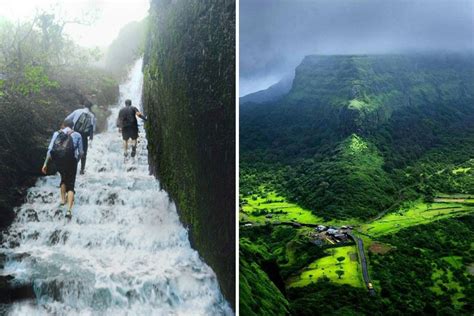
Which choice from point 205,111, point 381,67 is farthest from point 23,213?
point 381,67

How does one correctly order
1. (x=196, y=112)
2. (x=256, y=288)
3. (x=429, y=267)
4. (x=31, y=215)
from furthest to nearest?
(x=429, y=267)
(x=256, y=288)
(x=196, y=112)
(x=31, y=215)

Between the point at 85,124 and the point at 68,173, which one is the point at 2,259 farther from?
the point at 85,124

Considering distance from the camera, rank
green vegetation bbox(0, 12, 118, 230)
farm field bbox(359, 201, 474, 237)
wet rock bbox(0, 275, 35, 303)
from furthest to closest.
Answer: farm field bbox(359, 201, 474, 237)
green vegetation bbox(0, 12, 118, 230)
wet rock bbox(0, 275, 35, 303)

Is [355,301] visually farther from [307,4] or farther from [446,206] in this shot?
[307,4]

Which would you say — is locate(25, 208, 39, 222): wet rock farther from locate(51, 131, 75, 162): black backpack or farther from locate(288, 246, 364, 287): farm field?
locate(288, 246, 364, 287): farm field

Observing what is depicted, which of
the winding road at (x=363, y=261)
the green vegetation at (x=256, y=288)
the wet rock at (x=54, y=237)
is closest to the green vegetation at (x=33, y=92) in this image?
the wet rock at (x=54, y=237)

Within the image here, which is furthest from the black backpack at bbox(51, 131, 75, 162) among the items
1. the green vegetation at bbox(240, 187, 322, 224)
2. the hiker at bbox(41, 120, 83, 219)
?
the green vegetation at bbox(240, 187, 322, 224)

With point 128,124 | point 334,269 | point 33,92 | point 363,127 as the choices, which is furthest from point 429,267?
point 33,92
